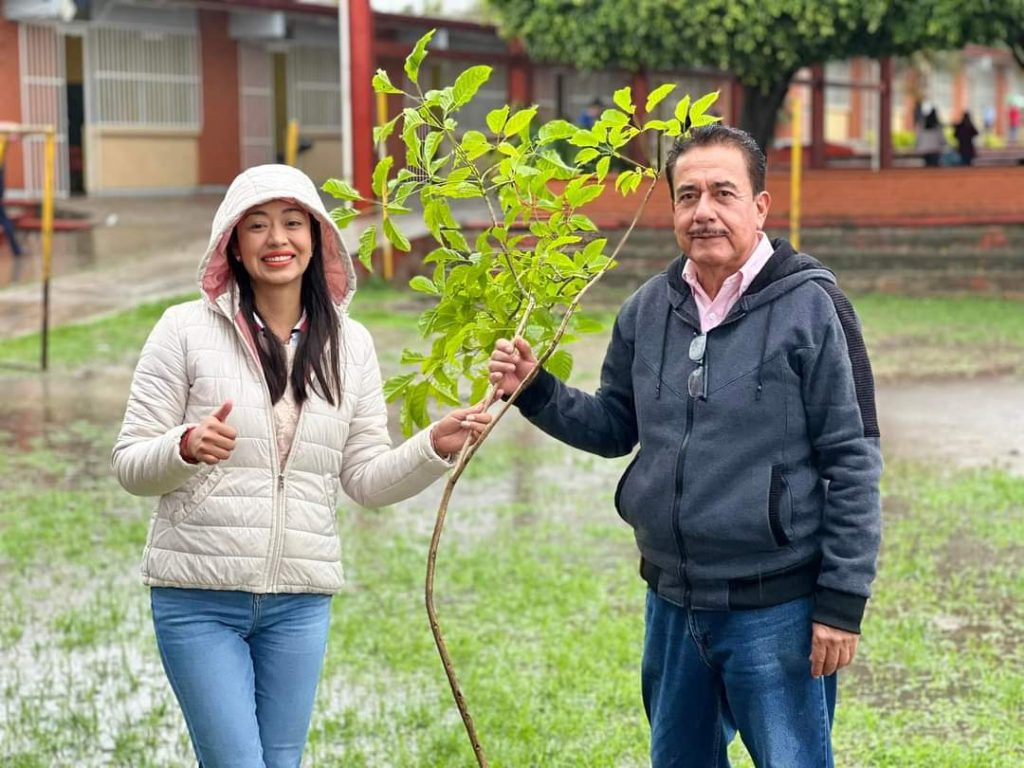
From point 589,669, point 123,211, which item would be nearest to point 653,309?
point 589,669

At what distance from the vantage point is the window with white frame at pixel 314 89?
28.0 m

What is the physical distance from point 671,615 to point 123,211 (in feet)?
68.2

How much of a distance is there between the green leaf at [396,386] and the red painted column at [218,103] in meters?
23.8

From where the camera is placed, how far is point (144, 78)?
1010 inches

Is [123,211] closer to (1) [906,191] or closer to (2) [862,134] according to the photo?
(1) [906,191]

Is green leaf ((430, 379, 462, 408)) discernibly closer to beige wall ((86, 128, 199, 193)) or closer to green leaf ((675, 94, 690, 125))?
green leaf ((675, 94, 690, 125))

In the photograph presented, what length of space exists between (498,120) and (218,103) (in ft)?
80.0

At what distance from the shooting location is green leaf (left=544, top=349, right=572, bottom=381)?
3529 millimetres

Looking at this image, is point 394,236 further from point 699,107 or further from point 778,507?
point 778,507

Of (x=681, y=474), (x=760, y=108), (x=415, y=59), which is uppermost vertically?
(x=760, y=108)

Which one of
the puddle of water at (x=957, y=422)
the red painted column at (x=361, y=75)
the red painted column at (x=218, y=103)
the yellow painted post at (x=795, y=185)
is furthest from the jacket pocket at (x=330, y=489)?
the red painted column at (x=218, y=103)

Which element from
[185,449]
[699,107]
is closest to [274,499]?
[185,449]

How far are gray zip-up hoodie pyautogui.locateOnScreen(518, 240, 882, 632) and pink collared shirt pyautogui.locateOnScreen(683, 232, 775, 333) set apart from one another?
0.02 m

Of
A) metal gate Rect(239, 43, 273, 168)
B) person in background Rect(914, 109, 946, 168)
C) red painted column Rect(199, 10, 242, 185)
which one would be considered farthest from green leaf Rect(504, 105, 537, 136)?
metal gate Rect(239, 43, 273, 168)
